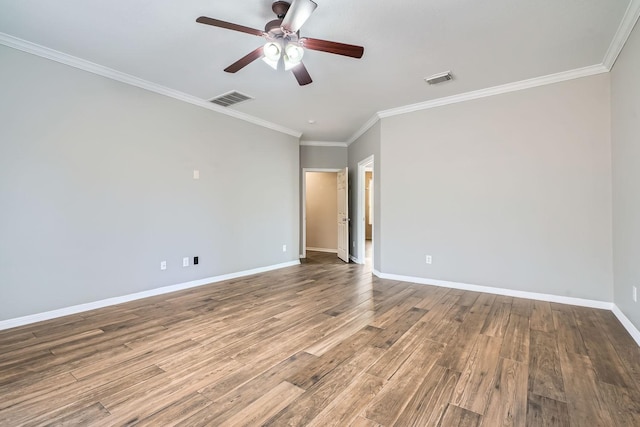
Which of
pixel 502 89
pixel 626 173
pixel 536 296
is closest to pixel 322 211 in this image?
pixel 502 89

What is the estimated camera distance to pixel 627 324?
2.67 metres

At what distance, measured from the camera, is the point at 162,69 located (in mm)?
3307

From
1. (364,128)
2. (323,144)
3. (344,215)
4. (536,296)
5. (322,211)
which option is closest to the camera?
(536,296)

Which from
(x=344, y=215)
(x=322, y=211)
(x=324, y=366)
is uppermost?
(x=322, y=211)

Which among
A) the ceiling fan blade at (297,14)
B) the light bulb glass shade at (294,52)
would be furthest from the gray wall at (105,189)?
the ceiling fan blade at (297,14)

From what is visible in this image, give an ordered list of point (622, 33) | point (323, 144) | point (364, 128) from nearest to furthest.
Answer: point (622, 33)
point (364, 128)
point (323, 144)

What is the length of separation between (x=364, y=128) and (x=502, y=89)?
2326 millimetres

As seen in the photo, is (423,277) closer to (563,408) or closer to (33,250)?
(563,408)

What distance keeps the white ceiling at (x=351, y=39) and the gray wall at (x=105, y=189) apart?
1.46 ft

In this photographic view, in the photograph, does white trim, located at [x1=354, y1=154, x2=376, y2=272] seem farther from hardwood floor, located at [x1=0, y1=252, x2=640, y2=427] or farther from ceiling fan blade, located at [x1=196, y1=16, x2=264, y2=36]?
ceiling fan blade, located at [x1=196, y1=16, x2=264, y2=36]

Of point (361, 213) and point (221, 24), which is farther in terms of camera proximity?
point (361, 213)

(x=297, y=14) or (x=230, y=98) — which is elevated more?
(x=230, y=98)

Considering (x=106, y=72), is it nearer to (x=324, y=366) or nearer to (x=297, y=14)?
(x=297, y=14)

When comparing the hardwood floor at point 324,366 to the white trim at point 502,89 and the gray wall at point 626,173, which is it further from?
the white trim at point 502,89
